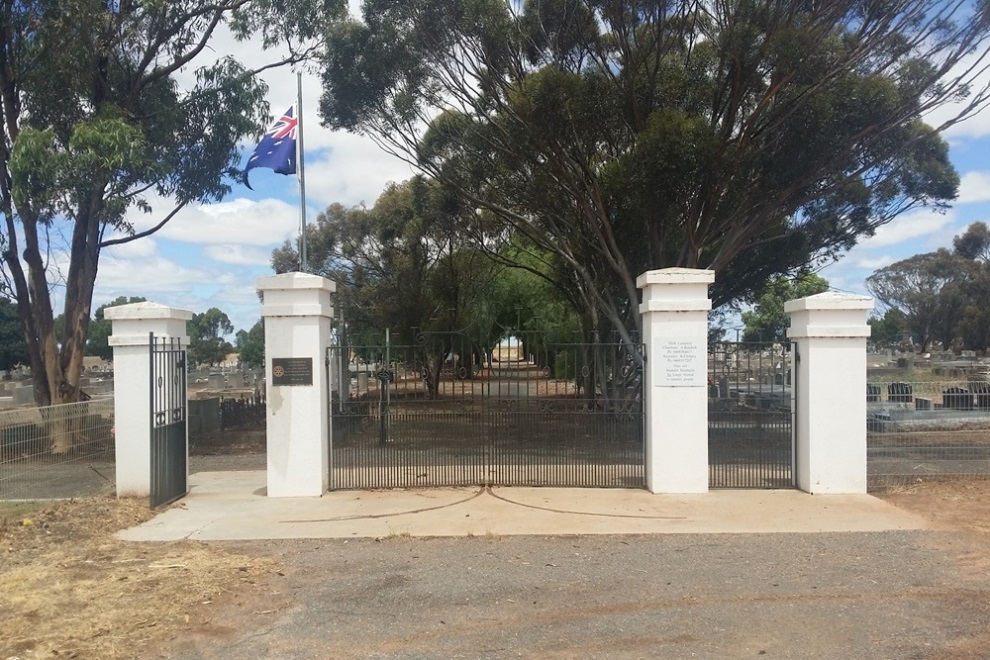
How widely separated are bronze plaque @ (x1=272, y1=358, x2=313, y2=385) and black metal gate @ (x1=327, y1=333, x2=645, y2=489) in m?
0.39

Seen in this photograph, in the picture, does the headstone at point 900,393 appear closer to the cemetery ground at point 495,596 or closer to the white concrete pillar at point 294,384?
the cemetery ground at point 495,596

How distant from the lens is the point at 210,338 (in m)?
80.9

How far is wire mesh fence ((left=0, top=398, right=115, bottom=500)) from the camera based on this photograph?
10070mm

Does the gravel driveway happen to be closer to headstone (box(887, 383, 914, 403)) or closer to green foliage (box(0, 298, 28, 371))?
headstone (box(887, 383, 914, 403))

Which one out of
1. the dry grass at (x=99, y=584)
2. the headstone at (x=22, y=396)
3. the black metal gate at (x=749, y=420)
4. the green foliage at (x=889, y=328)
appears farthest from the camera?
the green foliage at (x=889, y=328)

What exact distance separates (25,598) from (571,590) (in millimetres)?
4438

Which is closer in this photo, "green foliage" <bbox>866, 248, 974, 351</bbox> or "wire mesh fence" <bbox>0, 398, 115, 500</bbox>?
"wire mesh fence" <bbox>0, 398, 115, 500</bbox>

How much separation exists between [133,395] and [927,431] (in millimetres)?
12815

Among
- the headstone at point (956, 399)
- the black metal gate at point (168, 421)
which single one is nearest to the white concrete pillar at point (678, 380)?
the black metal gate at point (168, 421)

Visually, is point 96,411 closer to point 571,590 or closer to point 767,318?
point 571,590

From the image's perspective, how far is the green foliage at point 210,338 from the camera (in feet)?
237

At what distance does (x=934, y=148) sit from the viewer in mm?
20766

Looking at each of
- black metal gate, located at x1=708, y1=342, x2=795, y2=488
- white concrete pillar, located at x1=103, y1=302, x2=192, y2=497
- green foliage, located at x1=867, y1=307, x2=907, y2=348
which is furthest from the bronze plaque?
green foliage, located at x1=867, y1=307, x2=907, y2=348

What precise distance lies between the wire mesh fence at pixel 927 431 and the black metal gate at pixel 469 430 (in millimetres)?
3783
